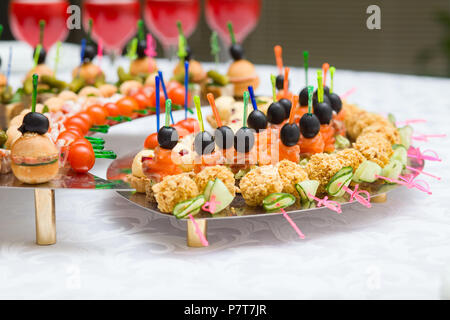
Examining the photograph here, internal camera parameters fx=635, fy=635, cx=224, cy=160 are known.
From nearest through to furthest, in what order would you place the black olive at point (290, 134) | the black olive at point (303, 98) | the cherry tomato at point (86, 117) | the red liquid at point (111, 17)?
1. the black olive at point (290, 134)
2. the black olive at point (303, 98)
3. the cherry tomato at point (86, 117)
4. the red liquid at point (111, 17)

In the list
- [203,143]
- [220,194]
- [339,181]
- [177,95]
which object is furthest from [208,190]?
[177,95]

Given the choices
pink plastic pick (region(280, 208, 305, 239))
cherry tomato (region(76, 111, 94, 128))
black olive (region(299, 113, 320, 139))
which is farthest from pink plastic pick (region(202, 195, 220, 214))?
cherry tomato (region(76, 111, 94, 128))

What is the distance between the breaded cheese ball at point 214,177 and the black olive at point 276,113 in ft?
1.12

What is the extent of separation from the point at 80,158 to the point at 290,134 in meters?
0.40

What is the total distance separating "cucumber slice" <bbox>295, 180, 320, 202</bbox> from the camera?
3.59ft

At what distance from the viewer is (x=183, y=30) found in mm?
2289

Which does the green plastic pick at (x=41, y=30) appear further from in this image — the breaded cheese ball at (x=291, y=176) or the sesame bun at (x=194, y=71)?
the breaded cheese ball at (x=291, y=176)

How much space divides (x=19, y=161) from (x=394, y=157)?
29.1 inches

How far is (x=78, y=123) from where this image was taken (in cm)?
159

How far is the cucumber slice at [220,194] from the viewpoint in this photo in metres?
1.04

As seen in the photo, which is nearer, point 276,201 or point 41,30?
point 276,201

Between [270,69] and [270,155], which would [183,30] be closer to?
[270,69]

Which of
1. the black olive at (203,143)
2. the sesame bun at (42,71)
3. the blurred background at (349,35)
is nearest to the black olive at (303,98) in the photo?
the black olive at (203,143)

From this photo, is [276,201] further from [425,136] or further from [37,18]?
[37,18]
